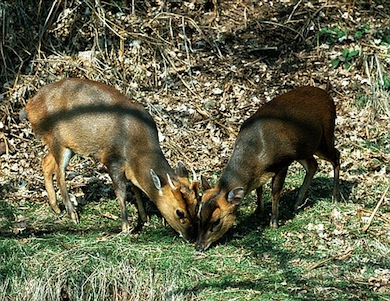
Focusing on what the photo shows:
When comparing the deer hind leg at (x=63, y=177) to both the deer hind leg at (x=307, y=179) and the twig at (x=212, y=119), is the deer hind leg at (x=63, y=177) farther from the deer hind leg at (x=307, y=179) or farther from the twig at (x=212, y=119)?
the twig at (x=212, y=119)

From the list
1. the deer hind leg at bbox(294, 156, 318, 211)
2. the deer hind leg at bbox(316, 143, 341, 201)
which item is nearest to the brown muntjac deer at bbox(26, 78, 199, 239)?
the deer hind leg at bbox(294, 156, 318, 211)

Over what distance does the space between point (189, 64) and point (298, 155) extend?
3.91 m

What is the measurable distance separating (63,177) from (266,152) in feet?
7.69

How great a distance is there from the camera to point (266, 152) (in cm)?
879

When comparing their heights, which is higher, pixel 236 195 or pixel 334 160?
pixel 236 195

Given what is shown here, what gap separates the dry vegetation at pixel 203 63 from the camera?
11.1 m

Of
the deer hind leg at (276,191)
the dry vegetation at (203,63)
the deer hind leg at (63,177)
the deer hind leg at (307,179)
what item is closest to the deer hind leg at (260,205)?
the deer hind leg at (276,191)

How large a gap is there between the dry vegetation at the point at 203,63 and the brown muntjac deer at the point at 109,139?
117cm

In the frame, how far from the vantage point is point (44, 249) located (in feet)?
27.7

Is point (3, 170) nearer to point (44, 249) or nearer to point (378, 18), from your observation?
point (44, 249)

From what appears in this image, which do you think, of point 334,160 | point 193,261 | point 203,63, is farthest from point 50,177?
point 203,63

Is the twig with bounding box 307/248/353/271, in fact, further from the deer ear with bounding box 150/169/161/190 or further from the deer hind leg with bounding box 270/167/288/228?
the deer ear with bounding box 150/169/161/190

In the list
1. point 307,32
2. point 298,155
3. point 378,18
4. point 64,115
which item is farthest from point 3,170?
point 378,18

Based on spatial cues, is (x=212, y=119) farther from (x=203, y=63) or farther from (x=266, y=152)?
(x=266, y=152)
